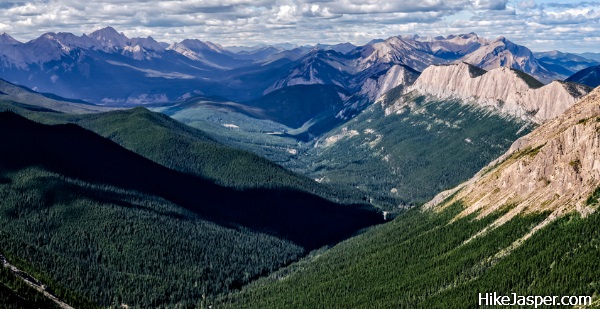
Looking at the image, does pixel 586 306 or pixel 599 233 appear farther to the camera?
pixel 599 233

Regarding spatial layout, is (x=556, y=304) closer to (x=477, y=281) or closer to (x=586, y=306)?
(x=586, y=306)

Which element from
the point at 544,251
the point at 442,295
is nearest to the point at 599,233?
the point at 544,251

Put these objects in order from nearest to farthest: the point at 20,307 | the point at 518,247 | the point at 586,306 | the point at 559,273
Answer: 1. the point at 586,306
2. the point at 20,307
3. the point at 559,273
4. the point at 518,247

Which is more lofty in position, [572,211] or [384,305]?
[572,211]

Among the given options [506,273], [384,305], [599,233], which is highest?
[599,233]

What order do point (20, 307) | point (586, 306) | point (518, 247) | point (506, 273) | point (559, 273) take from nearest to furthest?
point (586, 306)
point (20, 307)
point (559, 273)
point (506, 273)
point (518, 247)

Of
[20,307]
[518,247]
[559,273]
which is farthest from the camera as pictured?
[518,247]

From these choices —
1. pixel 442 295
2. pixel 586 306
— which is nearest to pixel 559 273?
pixel 586 306

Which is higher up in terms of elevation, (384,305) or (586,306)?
(586,306)

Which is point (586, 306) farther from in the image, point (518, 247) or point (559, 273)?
point (518, 247)
